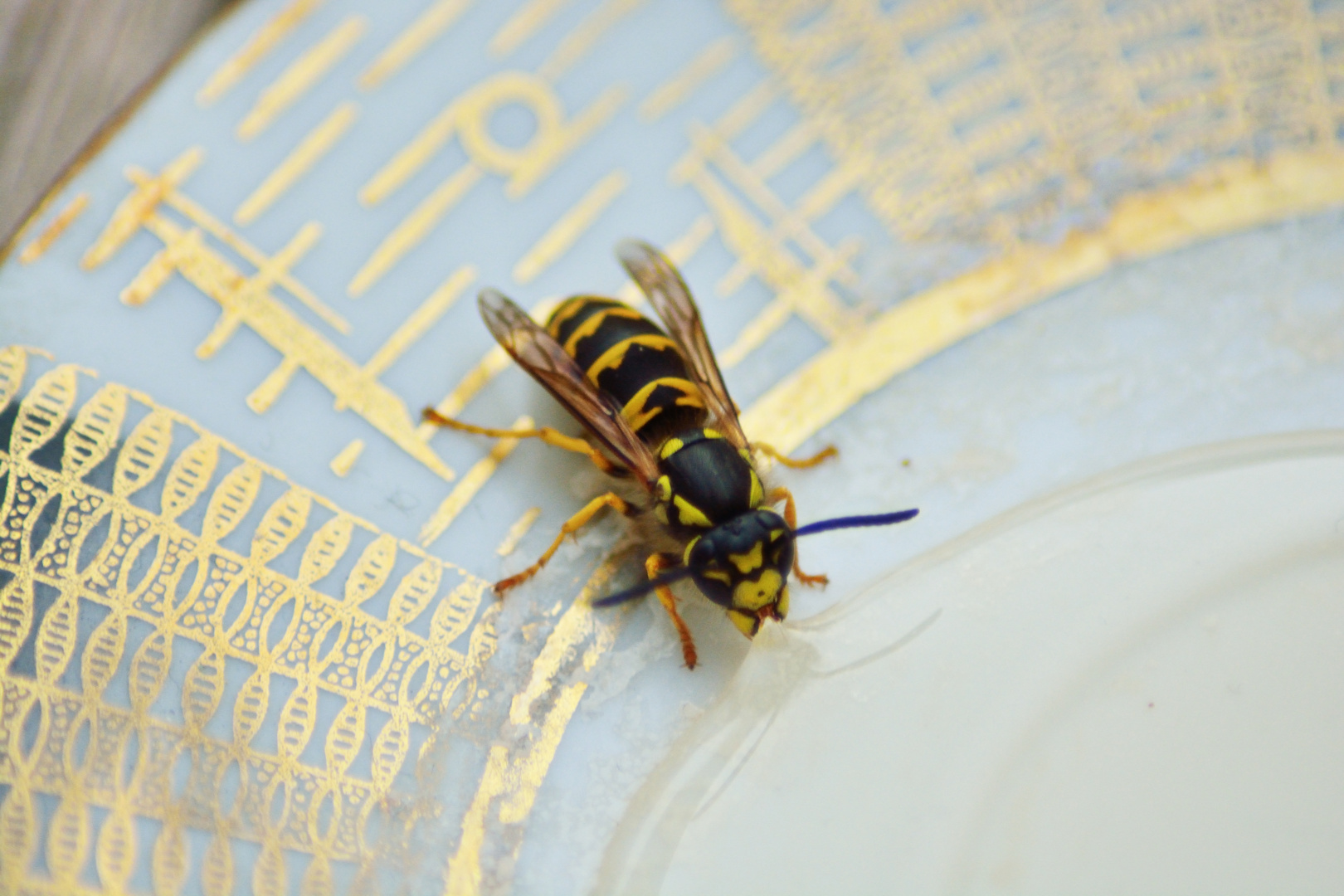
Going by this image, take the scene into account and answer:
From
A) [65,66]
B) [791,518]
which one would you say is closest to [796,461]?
[791,518]

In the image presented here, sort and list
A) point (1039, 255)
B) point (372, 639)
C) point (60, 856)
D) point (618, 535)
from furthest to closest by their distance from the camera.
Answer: point (1039, 255)
point (618, 535)
point (372, 639)
point (60, 856)

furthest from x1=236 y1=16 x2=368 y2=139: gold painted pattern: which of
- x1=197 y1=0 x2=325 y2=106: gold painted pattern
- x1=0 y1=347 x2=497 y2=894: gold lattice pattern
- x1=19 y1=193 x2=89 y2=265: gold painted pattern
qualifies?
x1=0 y1=347 x2=497 y2=894: gold lattice pattern

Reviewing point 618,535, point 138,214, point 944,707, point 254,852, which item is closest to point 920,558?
point 944,707

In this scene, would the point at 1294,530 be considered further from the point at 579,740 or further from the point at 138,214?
the point at 138,214

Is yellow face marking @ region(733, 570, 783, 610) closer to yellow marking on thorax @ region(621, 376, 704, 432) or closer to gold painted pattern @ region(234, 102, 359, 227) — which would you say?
yellow marking on thorax @ region(621, 376, 704, 432)

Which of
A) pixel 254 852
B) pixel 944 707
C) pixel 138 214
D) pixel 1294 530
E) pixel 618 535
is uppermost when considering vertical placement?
pixel 138 214

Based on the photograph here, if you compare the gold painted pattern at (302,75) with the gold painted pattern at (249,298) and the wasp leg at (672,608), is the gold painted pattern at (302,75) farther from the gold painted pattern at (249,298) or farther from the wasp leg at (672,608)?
the wasp leg at (672,608)

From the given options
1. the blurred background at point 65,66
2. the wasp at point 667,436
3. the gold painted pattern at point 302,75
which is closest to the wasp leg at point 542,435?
the wasp at point 667,436
